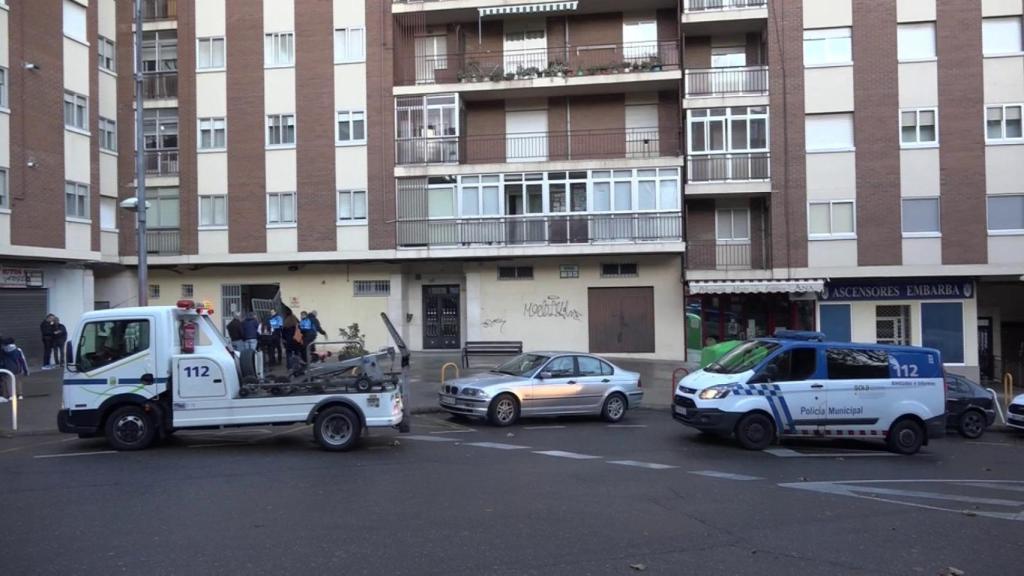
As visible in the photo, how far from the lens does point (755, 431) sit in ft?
42.0

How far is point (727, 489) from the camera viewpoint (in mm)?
9312

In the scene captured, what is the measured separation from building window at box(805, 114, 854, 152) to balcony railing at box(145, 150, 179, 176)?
2206 centimetres

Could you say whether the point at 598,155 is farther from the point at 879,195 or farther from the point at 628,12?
the point at 879,195

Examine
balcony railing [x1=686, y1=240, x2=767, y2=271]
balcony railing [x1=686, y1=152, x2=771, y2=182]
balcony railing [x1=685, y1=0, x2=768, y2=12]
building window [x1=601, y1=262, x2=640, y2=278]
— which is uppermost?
balcony railing [x1=685, y1=0, x2=768, y2=12]

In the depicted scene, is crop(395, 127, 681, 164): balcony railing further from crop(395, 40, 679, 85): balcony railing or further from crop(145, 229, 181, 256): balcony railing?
crop(145, 229, 181, 256): balcony railing

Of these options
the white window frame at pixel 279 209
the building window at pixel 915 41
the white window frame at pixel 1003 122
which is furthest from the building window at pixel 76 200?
the white window frame at pixel 1003 122

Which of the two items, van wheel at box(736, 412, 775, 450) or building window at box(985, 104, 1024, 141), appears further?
building window at box(985, 104, 1024, 141)

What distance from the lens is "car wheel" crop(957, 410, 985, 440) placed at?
1595 cm

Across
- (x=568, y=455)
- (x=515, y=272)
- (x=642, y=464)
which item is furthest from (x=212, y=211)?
(x=642, y=464)

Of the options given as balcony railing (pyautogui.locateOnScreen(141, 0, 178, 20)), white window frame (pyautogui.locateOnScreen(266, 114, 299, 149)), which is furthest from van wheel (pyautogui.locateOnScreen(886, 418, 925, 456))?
balcony railing (pyautogui.locateOnScreen(141, 0, 178, 20))

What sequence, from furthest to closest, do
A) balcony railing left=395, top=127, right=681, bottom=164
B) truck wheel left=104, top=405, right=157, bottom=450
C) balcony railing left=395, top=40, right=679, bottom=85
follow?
balcony railing left=395, top=127, right=681, bottom=164, balcony railing left=395, top=40, right=679, bottom=85, truck wheel left=104, top=405, right=157, bottom=450

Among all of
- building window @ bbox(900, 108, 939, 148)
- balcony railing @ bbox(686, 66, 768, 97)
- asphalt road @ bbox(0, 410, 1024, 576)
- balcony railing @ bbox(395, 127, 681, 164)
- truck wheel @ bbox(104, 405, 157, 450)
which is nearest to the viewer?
asphalt road @ bbox(0, 410, 1024, 576)

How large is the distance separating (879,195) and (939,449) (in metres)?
13.7

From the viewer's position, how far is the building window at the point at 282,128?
28359mm
